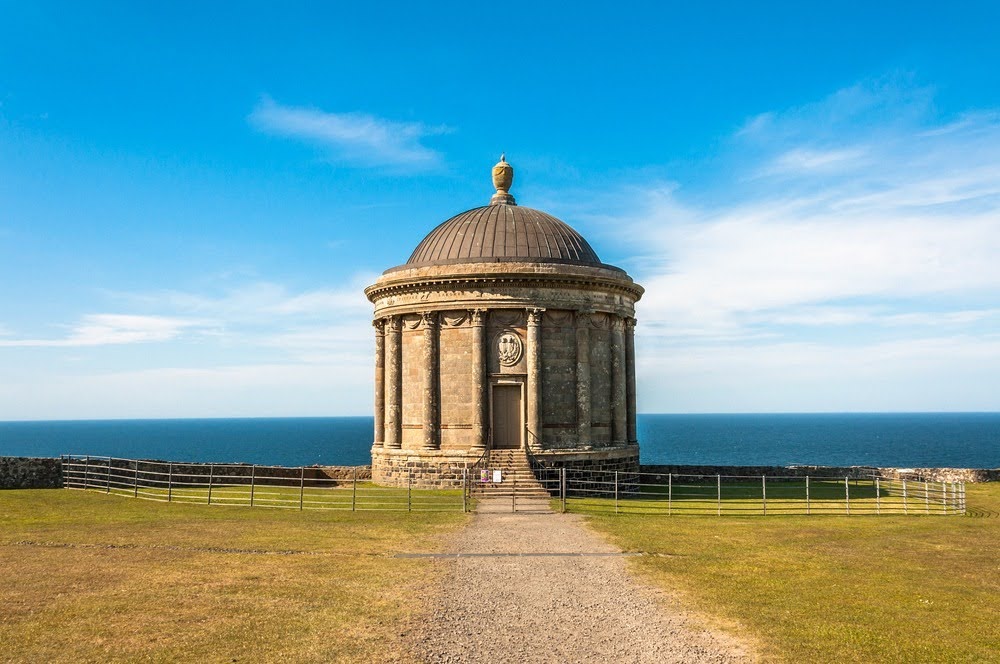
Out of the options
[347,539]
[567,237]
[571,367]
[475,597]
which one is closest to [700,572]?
[475,597]

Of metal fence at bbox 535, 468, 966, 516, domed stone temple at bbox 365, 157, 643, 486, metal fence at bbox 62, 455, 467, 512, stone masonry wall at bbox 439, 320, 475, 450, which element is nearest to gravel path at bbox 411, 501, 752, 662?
metal fence at bbox 535, 468, 966, 516

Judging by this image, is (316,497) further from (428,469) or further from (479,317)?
(479,317)

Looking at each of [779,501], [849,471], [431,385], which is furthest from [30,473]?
[849,471]

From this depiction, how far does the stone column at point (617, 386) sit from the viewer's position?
103 ft

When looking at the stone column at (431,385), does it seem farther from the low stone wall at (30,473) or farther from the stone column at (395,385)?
the low stone wall at (30,473)

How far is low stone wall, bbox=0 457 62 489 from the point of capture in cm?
2884

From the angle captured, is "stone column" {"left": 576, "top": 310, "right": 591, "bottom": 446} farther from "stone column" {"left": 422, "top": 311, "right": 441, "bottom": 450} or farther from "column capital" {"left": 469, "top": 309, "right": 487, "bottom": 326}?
"stone column" {"left": 422, "top": 311, "right": 441, "bottom": 450}

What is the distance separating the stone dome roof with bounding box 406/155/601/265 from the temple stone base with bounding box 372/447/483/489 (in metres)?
7.20

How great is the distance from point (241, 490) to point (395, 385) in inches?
268

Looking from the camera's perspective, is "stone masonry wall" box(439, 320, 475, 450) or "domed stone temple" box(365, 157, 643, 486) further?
"stone masonry wall" box(439, 320, 475, 450)

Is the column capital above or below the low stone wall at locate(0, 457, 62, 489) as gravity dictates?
above

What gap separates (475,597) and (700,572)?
14.2 ft

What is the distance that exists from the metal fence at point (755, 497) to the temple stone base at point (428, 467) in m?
2.84

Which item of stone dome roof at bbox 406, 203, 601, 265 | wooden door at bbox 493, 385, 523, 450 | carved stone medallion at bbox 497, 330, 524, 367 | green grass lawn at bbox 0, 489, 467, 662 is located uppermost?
stone dome roof at bbox 406, 203, 601, 265
